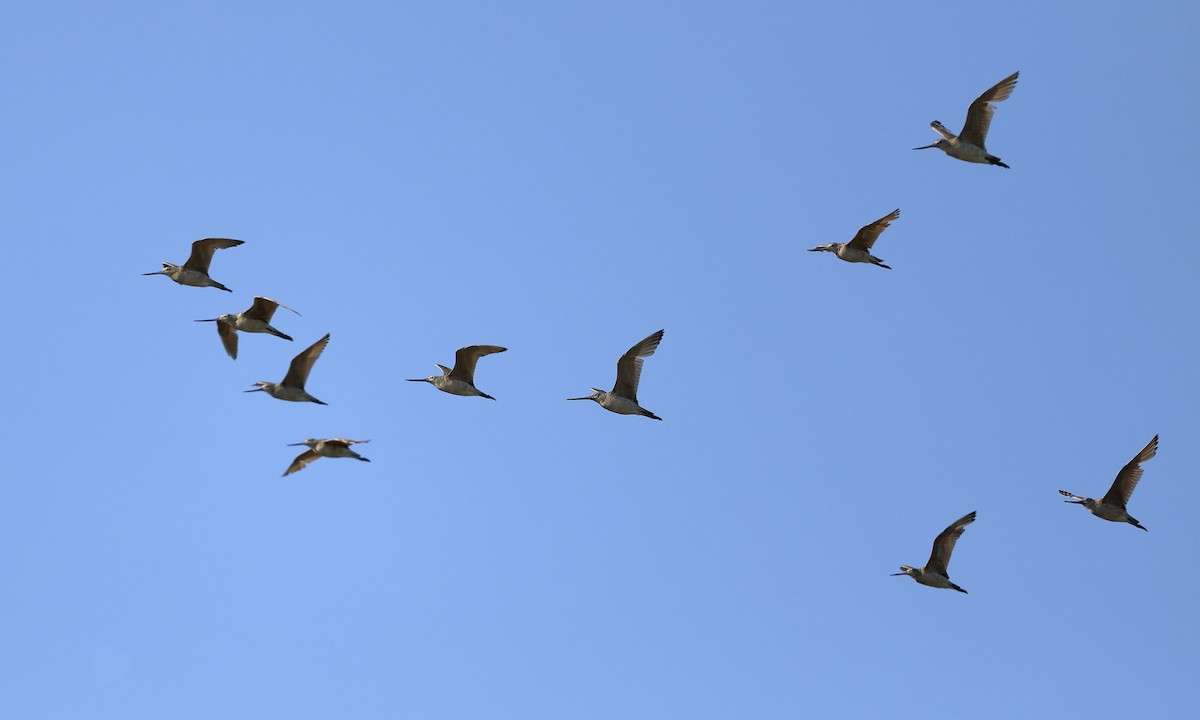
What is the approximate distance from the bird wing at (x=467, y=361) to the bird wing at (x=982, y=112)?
1354 cm

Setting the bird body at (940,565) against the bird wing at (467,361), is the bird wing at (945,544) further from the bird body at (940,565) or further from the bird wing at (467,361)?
the bird wing at (467,361)

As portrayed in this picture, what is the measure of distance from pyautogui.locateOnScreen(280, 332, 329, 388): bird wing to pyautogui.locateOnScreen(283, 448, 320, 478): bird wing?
167 centimetres

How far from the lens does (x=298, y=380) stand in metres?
34.6

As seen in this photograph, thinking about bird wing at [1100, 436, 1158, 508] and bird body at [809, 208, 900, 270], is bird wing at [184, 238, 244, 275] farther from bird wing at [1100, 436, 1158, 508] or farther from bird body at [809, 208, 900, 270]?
bird wing at [1100, 436, 1158, 508]

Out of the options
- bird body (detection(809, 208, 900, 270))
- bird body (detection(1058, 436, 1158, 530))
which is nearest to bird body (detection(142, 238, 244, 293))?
bird body (detection(809, 208, 900, 270))

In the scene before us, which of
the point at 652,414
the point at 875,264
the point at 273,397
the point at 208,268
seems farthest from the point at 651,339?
the point at 208,268

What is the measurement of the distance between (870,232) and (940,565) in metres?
8.98

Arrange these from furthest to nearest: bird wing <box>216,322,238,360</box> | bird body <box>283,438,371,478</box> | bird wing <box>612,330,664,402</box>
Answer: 1. bird wing <box>216,322,238,360</box>
2. bird wing <box>612,330,664,402</box>
3. bird body <box>283,438,371,478</box>

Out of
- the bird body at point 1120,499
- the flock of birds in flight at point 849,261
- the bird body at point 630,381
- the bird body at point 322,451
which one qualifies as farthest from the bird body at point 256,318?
the bird body at point 1120,499

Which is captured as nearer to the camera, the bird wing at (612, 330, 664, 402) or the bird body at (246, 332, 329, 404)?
the bird body at (246, 332, 329, 404)

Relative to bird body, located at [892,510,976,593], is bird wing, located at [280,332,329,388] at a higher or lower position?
higher

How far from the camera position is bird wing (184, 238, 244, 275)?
37156 mm

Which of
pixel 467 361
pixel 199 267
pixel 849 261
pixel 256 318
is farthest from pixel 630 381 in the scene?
pixel 199 267

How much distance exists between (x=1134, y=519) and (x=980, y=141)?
34.8 feet
